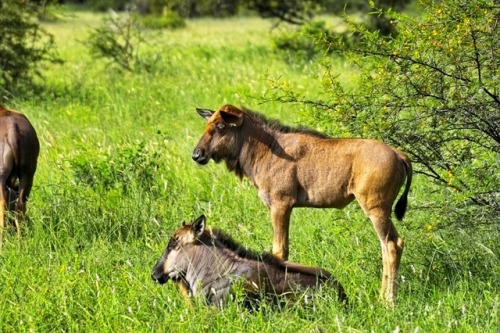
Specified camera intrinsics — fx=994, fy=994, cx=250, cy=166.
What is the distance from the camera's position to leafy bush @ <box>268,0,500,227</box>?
313 inches

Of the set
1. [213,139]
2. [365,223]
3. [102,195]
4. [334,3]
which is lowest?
[334,3]

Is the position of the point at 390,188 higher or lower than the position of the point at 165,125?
higher

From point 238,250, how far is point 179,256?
0.44 m

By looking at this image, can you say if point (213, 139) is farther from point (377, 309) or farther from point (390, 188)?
point (377, 309)

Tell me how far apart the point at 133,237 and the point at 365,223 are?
83.2 inches

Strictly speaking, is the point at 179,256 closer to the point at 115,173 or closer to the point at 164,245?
the point at 164,245

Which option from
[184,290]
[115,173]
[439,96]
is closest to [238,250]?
[184,290]

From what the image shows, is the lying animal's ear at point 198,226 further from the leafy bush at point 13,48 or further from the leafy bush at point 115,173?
the leafy bush at point 13,48

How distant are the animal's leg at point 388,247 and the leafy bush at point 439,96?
67cm

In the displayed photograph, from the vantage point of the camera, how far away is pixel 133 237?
29.7ft

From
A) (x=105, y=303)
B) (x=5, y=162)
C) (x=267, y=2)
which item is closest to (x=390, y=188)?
(x=105, y=303)

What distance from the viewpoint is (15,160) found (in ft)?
30.9

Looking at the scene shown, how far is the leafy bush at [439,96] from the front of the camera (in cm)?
795

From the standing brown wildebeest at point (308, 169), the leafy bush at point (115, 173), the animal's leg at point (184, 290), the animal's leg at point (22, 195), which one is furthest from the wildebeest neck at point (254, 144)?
the leafy bush at point (115, 173)
